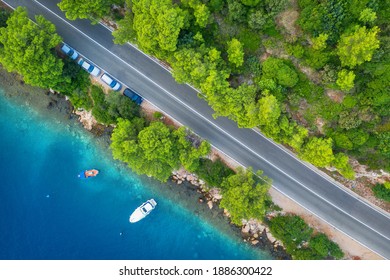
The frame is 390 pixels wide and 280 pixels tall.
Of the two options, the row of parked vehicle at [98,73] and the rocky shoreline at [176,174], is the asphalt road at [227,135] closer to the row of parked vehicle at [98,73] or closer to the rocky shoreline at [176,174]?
the row of parked vehicle at [98,73]

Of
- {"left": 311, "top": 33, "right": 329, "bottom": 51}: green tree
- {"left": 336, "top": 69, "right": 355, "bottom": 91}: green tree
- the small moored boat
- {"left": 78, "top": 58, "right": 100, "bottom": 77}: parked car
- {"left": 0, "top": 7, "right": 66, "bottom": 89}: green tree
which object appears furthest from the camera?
the small moored boat

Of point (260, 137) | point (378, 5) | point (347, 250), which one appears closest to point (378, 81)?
point (378, 5)

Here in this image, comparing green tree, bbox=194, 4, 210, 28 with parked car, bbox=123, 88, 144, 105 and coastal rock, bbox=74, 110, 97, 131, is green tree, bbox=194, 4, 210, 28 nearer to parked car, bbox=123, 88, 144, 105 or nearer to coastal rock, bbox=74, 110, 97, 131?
parked car, bbox=123, 88, 144, 105

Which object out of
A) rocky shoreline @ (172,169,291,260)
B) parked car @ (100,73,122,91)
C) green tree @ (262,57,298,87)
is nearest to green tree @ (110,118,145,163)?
parked car @ (100,73,122,91)

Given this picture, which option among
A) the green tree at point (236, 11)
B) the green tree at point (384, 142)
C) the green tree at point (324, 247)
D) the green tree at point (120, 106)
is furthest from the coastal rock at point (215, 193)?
the green tree at point (236, 11)

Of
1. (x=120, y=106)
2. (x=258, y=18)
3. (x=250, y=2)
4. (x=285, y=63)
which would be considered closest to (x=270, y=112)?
(x=285, y=63)

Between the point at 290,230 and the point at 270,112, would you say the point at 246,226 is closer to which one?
the point at 290,230

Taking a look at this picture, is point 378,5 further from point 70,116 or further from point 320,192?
point 70,116
